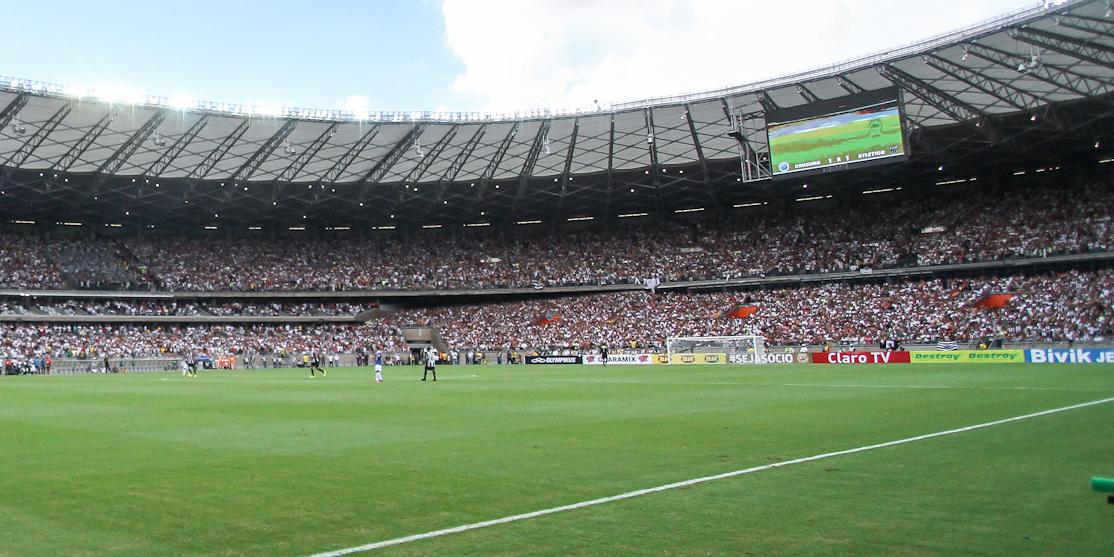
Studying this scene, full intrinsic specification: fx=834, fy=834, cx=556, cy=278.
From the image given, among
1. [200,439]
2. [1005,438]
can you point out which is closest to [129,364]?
[200,439]

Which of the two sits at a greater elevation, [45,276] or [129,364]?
[45,276]

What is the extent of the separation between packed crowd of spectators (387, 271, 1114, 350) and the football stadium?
341 mm

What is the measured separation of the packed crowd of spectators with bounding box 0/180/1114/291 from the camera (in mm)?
60906

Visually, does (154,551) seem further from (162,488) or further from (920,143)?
(920,143)

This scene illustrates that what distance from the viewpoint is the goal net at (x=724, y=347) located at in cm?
5447

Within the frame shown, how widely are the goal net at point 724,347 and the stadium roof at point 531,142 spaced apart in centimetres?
1165

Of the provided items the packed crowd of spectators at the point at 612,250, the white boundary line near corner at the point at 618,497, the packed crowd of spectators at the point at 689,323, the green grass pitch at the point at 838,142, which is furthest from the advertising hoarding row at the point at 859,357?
the white boundary line near corner at the point at 618,497

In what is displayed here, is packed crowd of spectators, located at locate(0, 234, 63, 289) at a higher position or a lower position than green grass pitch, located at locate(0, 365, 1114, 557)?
higher

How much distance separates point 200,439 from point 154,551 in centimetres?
823

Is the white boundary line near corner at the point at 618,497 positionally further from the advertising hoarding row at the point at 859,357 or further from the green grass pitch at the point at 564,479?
the advertising hoarding row at the point at 859,357

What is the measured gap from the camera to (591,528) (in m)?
7.05

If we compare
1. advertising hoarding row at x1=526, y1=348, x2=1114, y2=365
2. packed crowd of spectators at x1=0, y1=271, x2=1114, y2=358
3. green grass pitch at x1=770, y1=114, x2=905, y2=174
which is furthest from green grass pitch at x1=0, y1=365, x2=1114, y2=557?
packed crowd of spectators at x1=0, y1=271, x2=1114, y2=358

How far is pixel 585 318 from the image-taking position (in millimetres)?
71938

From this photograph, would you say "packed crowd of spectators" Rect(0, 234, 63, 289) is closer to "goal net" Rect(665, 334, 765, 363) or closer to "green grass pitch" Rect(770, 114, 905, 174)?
"goal net" Rect(665, 334, 765, 363)
